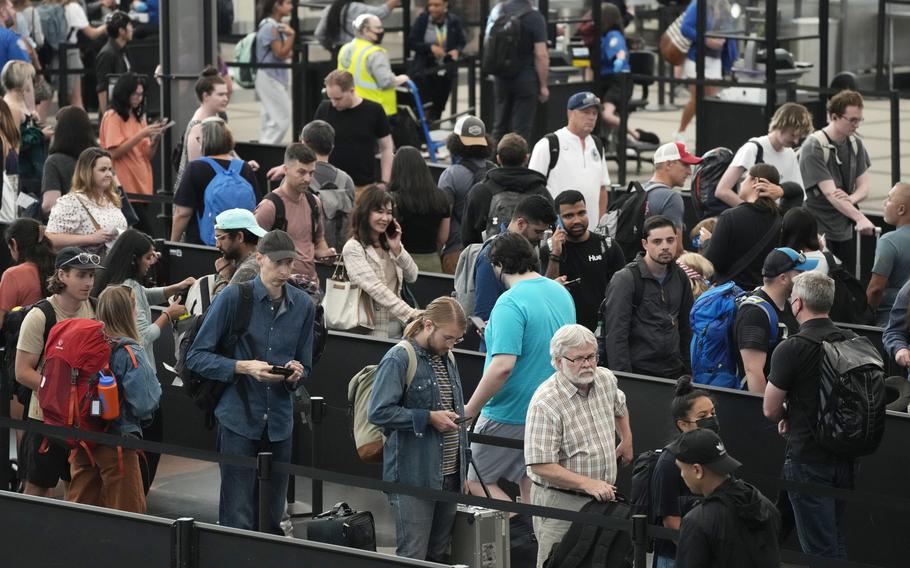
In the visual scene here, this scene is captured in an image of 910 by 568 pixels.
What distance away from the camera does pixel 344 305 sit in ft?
34.9

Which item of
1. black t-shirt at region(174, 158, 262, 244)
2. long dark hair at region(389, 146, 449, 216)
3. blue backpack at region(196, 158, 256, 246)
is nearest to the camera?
long dark hair at region(389, 146, 449, 216)

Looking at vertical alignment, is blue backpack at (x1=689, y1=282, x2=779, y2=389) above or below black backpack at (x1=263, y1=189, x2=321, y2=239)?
below

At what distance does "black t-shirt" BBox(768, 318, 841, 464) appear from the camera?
335 inches

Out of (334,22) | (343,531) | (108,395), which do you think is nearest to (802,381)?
(343,531)

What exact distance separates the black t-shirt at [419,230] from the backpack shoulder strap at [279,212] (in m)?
0.90

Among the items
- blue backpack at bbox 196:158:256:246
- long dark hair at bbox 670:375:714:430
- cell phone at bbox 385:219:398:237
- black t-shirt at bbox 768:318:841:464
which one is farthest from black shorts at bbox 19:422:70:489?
black t-shirt at bbox 768:318:841:464

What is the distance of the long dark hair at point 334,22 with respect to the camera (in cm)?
2084

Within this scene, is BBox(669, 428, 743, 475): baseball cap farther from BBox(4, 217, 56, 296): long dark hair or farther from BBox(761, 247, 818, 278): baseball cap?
BBox(4, 217, 56, 296): long dark hair

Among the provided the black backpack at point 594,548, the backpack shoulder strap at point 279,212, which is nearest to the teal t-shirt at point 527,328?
the black backpack at point 594,548

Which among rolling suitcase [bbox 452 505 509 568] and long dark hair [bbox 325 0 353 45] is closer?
rolling suitcase [bbox 452 505 509 568]

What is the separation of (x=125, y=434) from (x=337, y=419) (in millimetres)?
2076

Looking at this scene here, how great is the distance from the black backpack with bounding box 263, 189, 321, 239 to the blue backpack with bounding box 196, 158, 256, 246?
59 cm

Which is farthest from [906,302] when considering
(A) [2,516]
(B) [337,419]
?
(A) [2,516]

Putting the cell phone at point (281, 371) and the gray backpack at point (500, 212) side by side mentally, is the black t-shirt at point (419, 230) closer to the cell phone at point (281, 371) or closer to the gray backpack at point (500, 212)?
the gray backpack at point (500, 212)
